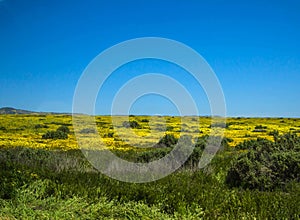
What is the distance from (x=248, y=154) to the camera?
41.0ft

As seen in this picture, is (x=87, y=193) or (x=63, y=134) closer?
(x=87, y=193)

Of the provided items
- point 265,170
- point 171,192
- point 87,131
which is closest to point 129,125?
point 87,131

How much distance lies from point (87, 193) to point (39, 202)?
→ 981 millimetres

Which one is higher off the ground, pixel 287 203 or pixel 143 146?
pixel 143 146

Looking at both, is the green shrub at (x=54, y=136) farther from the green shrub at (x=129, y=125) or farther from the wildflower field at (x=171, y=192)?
the wildflower field at (x=171, y=192)

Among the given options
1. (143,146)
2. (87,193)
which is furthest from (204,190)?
(143,146)

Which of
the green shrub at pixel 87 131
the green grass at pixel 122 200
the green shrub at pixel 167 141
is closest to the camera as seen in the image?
the green grass at pixel 122 200

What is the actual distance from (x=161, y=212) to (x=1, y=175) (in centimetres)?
454

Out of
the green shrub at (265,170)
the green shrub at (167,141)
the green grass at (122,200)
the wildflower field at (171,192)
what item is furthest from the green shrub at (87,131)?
the green shrub at (265,170)

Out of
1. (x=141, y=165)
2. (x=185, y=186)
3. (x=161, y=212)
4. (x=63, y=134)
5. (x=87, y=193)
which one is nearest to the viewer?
(x=161, y=212)

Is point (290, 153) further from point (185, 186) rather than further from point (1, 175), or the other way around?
point (1, 175)

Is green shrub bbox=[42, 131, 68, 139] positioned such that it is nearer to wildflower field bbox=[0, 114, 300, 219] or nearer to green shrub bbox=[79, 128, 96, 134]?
green shrub bbox=[79, 128, 96, 134]

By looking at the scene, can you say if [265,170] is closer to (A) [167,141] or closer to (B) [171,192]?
(B) [171,192]

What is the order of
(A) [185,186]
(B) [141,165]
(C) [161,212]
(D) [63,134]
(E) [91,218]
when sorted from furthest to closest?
(D) [63,134], (B) [141,165], (A) [185,186], (C) [161,212], (E) [91,218]
